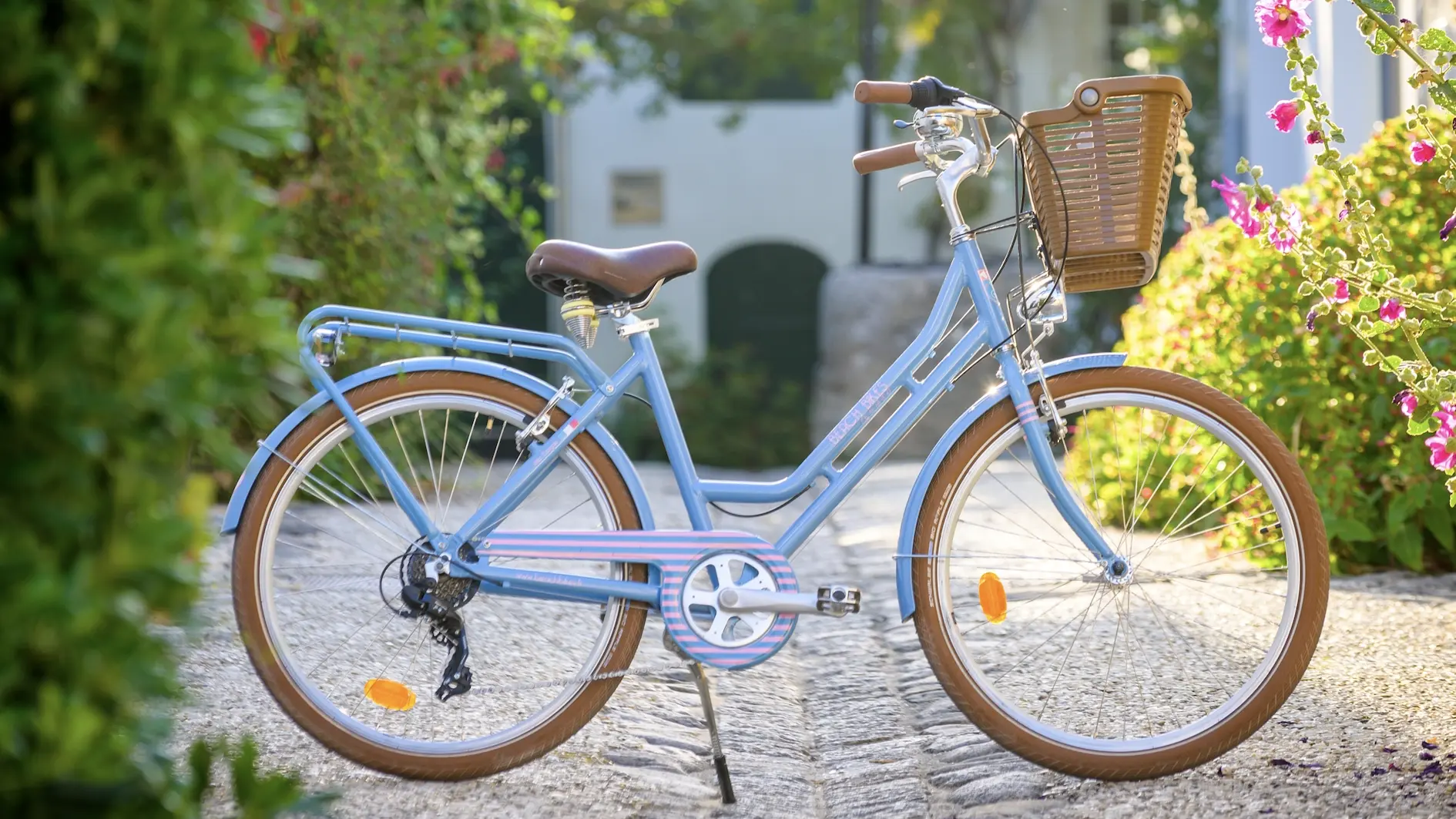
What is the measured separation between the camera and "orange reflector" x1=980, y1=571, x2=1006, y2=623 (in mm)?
2383

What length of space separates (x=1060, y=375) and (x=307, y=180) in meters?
3.30

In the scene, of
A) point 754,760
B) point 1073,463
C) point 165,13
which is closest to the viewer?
point 165,13

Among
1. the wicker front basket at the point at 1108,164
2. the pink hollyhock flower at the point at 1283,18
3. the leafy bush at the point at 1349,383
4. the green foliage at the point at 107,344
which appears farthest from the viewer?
the leafy bush at the point at 1349,383

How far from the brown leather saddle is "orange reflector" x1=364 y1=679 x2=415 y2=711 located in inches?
27.0

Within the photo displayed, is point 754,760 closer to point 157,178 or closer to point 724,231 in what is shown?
point 157,178

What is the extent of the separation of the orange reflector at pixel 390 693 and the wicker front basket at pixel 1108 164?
1.26 meters

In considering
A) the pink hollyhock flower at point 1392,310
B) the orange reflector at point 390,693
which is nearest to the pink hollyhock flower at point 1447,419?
the pink hollyhock flower at point 1392,310

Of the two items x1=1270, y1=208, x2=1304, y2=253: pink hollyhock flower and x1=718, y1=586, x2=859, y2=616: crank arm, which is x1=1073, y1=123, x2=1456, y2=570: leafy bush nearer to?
x1=1270, y1=208, x2=1304, y2=253: pink hollyhock flower

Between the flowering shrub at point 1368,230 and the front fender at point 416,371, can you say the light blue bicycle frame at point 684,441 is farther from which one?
the flowering shrub at point 1368,230

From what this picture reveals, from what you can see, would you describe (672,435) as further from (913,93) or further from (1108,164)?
(1108,164)

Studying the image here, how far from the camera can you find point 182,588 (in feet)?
4.58


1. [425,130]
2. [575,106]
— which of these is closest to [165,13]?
[425,130]

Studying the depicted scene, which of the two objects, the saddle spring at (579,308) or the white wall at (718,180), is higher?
the white wall at (718,180)

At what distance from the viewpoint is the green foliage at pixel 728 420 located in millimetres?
11297
